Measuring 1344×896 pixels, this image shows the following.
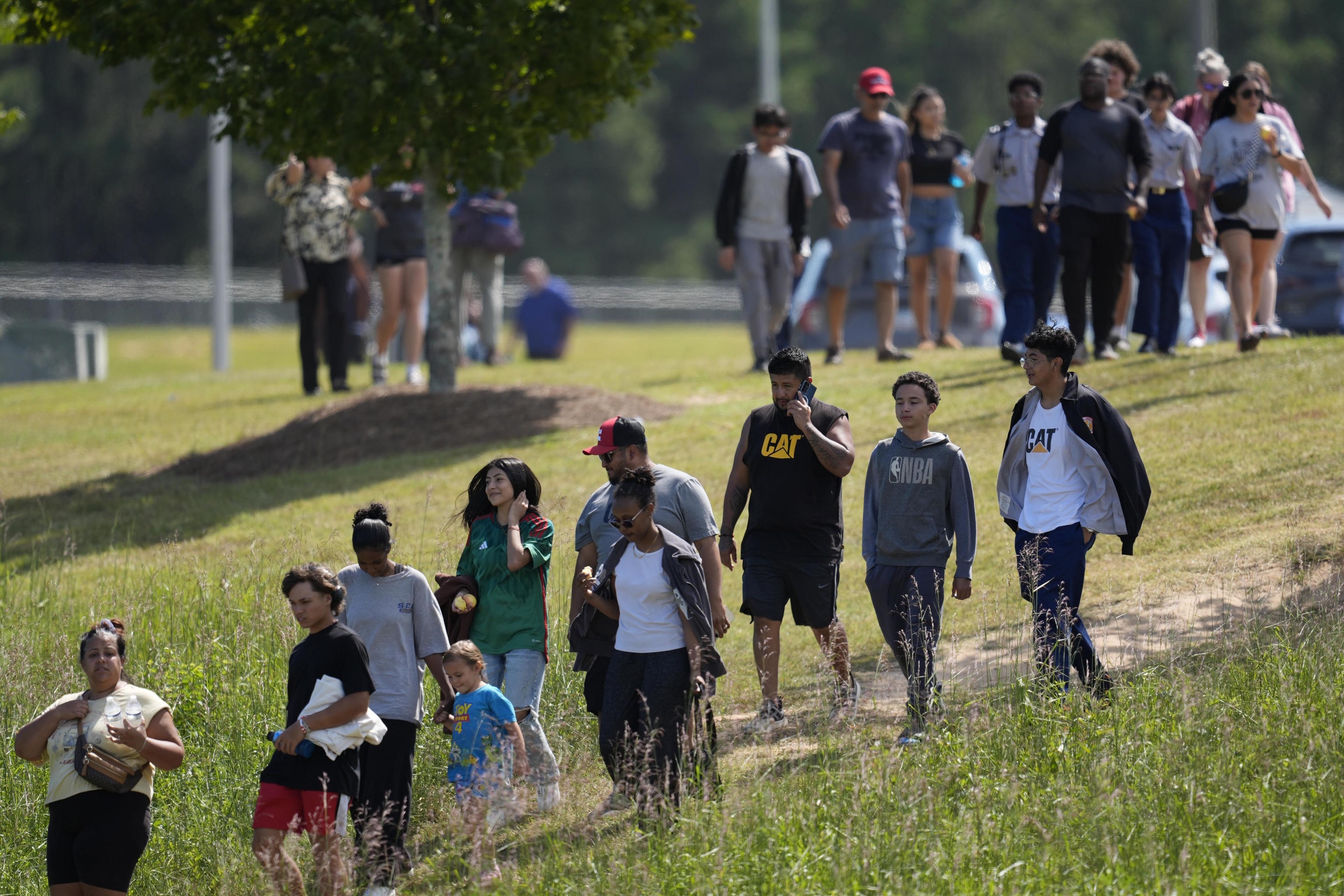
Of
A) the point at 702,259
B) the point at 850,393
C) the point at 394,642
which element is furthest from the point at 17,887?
the point at 702,259

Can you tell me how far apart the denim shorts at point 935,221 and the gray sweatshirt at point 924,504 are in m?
8.59

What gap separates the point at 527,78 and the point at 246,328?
3478 centimetres

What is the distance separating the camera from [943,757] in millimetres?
6793

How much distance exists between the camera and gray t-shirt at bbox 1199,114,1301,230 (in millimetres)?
12625

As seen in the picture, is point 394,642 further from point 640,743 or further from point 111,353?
point 111,353

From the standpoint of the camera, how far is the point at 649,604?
677cm

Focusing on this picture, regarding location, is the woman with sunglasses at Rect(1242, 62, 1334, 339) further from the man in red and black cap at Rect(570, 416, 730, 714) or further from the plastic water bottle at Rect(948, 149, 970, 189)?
the man in red and black cap at Rect(570, 416, 730, 714)

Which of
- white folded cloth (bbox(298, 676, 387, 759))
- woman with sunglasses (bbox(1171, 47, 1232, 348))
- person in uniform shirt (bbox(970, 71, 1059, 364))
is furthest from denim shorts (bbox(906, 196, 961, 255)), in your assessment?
white folded cloth (bbox(298, 676, 387, 759))

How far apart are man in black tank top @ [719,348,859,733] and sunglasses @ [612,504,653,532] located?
1014 millimetres

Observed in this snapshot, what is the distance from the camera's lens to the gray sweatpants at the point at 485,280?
1753cm

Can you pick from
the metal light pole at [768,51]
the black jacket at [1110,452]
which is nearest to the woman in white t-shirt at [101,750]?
the black jacket at [1110,452]

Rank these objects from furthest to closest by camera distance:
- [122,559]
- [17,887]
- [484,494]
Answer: [122,559] → [17,887] → [484,494]

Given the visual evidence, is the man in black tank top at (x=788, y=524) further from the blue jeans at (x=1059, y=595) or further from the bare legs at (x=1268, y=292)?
the bare legs at (x=1268, y=292)

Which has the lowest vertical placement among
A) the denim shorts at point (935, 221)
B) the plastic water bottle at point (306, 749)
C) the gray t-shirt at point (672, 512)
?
the plastic water bottle at point (306, 749)
